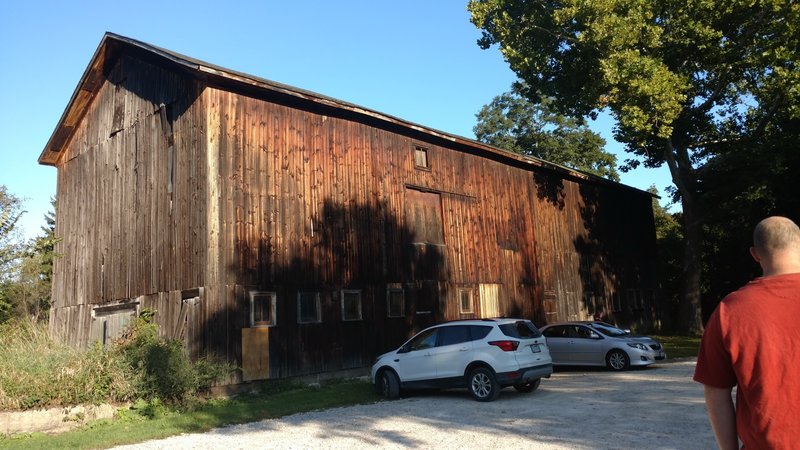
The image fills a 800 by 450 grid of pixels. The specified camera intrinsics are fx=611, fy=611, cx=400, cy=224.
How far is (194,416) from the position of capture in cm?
1321

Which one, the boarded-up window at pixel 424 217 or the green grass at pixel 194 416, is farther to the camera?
the boarded-up window at pixel 424 217

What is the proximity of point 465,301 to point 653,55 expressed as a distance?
13.7 m

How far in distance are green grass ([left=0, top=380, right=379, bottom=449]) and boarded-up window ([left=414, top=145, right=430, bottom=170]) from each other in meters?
9.11

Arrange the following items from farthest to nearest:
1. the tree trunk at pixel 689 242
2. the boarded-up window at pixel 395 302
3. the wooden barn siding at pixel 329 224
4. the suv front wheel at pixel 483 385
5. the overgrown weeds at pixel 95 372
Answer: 1. the tree trunk at pixel 689 242
2. the boarded-up window at pixel 395 302
3. the wooden barn siding at pixel 329 224
4. the suv front wheel at pixel 483 385
5. the overgrown weeds at pixel 95 372

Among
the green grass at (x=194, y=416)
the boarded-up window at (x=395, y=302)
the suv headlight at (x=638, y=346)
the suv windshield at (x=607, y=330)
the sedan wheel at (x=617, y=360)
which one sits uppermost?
the boarded-up window at (x=395, y=302)

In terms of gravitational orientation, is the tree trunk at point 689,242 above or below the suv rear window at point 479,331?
above

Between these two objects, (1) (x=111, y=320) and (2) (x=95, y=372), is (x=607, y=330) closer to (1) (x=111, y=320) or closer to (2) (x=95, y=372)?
(2) (x=95, y=372)

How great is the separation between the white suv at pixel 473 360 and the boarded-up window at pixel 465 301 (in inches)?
339

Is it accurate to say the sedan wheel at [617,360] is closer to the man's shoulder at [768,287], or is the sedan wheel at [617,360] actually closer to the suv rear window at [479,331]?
the suv rear window at [479,331]

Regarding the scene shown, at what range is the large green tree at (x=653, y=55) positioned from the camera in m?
23.8

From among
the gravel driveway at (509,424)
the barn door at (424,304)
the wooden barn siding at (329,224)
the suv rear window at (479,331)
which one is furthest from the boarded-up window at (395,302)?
the suv rear window at (479,331)

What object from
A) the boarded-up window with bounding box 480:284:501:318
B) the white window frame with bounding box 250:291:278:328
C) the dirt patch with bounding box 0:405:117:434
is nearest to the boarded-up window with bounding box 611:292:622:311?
the boarded-up window with bounding box 480:284:501:318

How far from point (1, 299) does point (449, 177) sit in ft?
50.7

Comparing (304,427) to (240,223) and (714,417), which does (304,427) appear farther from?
(714,417)
